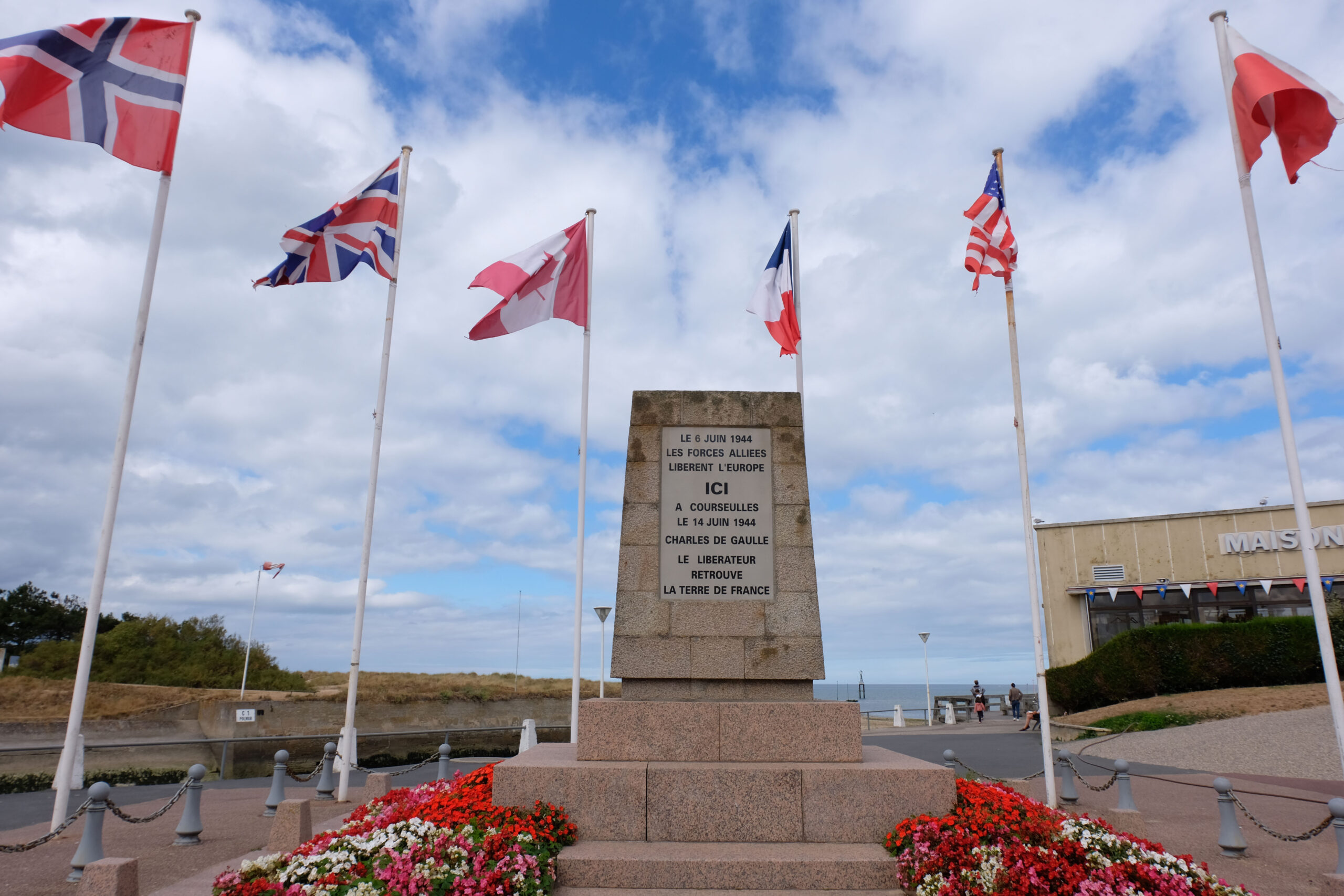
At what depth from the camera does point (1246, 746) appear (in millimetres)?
17734

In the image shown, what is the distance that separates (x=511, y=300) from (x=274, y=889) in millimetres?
8790

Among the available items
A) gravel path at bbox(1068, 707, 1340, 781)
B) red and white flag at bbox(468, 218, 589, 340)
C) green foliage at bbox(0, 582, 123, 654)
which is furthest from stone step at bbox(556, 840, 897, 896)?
green foliage at bbox(0, 582, 123, 654)

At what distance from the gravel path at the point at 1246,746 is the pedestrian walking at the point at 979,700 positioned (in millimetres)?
14197

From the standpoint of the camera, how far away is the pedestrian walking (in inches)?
1380

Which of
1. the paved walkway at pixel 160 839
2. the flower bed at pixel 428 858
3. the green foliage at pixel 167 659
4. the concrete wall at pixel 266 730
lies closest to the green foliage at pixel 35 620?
the green foliage at pixel 167 659

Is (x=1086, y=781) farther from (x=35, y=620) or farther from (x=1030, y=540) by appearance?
(x=35, y=620)

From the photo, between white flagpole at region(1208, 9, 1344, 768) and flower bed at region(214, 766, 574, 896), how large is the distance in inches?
298

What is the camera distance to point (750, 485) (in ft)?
30.3

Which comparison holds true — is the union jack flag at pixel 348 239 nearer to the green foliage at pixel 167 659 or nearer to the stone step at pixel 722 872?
the stone step at pixel 722 872

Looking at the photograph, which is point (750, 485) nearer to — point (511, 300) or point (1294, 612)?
point (511, 300)

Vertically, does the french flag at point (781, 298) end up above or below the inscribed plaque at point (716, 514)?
above

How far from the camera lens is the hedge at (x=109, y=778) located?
15609 mm

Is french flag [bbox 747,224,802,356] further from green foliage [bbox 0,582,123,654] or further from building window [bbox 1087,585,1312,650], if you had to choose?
green foliage [bbox 0,582,123,654]

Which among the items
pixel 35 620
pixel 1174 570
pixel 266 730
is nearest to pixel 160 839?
pixel 266 730
